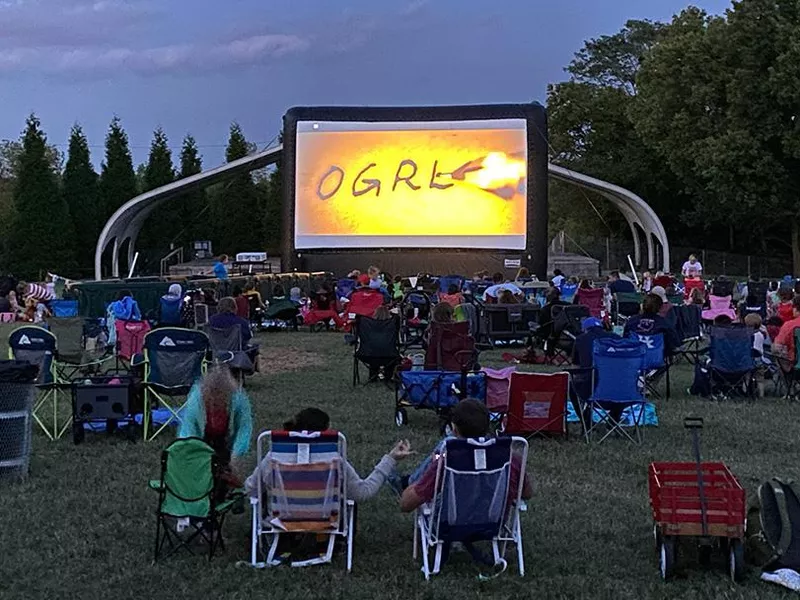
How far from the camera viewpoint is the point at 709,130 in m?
29.5

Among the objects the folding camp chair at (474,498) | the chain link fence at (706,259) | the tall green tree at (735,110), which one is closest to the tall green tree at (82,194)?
the chain link fence at (706,259)

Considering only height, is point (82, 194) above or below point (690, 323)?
above

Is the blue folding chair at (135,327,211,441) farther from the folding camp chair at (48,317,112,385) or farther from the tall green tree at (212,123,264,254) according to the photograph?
the tall green tree at (212,123,264,254)

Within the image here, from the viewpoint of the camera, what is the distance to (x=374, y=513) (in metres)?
5.15

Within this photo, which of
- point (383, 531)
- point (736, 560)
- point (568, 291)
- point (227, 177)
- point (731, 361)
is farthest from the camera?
point (227, 177)

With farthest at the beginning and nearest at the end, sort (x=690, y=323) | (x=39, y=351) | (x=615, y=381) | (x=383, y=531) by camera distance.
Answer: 1. (x=690, y=323)
2. (x=39, y=351)
3. (x=615, y=381)
4. (x=383, y=531)

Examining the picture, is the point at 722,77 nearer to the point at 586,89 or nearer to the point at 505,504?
the point at 586,89

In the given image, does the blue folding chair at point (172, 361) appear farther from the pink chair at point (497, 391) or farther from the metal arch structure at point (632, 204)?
the metal arch structure at point (632, 204)

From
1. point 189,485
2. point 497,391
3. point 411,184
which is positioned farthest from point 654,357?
point 411,184

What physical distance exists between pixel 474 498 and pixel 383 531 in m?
0.86

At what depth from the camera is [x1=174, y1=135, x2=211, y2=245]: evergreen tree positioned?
116 ft

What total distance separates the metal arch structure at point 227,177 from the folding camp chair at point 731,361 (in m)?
17.1

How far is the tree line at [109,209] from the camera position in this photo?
3142 cm

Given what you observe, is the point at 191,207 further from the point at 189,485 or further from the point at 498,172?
the point at 189,485
